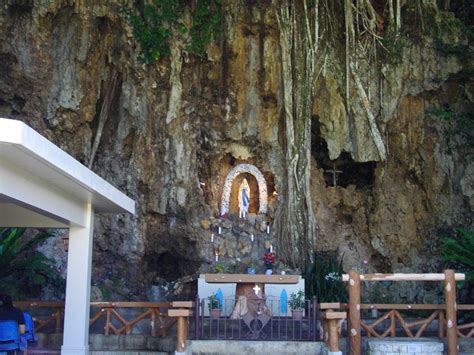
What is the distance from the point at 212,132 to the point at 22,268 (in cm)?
600

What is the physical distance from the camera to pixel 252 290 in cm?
1113

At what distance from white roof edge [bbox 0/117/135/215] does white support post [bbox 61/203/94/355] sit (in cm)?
79

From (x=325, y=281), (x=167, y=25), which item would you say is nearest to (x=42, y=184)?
(x=325, y=281)

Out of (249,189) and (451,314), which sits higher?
(249,189)

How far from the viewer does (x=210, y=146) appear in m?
16.3

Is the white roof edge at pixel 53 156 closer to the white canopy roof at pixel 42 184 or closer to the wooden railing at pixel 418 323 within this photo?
the white canopy roof at pixel 42 184

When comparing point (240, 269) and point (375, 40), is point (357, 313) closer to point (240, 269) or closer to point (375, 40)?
point (240, 269)

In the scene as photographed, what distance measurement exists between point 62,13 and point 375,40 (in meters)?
7.48

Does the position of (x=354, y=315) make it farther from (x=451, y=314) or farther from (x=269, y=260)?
(x=269, y=260)

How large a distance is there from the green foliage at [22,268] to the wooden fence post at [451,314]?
24.4ft

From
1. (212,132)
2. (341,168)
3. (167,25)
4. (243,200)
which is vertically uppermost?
(167,25)

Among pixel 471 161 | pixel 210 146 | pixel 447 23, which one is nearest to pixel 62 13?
pixel 210 146

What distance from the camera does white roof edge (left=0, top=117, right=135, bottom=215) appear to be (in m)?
5.89

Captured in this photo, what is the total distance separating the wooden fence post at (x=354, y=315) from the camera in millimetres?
9891
